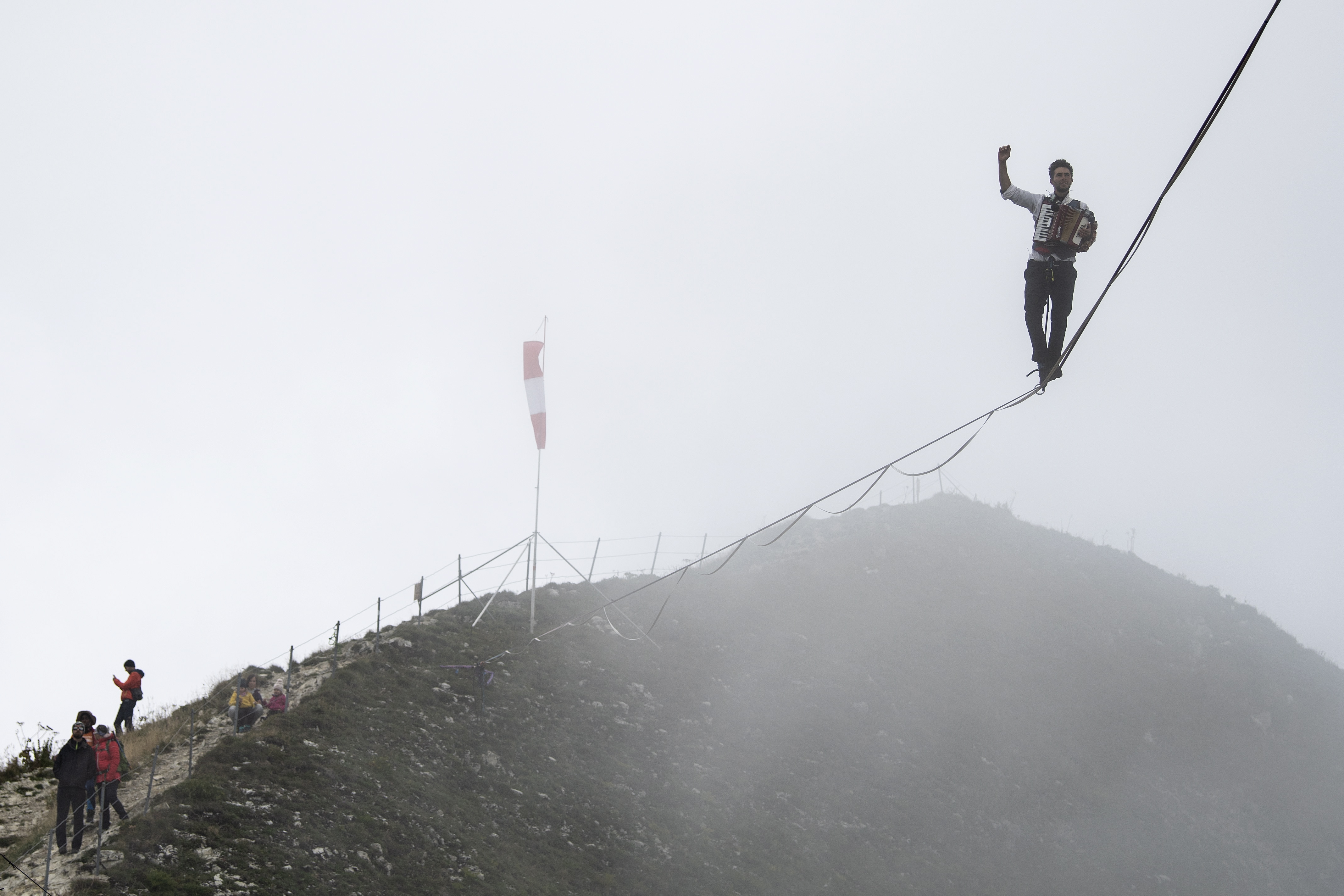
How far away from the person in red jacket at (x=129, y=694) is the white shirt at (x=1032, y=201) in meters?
18.4

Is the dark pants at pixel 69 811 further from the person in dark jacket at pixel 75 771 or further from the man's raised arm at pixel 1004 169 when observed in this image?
the man's raised arm at pixel 1004 169

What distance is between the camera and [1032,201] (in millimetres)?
10039

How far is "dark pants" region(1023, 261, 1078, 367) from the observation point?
10242mm

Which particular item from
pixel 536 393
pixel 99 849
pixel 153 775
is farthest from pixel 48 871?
pixel 536 393

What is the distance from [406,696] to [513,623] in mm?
6351

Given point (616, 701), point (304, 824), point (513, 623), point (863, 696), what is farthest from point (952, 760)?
point (304, 824)

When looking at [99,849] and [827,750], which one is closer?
[99,849]

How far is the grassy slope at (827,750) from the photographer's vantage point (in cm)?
1578

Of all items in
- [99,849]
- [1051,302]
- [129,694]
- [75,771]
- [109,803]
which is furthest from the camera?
[129,694]

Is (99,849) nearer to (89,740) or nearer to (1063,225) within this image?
(89,740)

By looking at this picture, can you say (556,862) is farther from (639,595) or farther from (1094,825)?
(1094,825)

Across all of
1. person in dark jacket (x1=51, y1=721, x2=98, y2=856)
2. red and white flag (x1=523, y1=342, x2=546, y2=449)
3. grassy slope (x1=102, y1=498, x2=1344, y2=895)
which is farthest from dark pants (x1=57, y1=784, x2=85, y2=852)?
red and white flag (x1=523, y1=342, x2=546, y2=449)

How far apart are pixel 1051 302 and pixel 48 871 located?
15036 mm

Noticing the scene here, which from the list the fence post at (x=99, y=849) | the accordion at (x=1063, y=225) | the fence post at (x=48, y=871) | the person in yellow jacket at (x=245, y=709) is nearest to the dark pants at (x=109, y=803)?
the fence post at (x=99, y=849)
